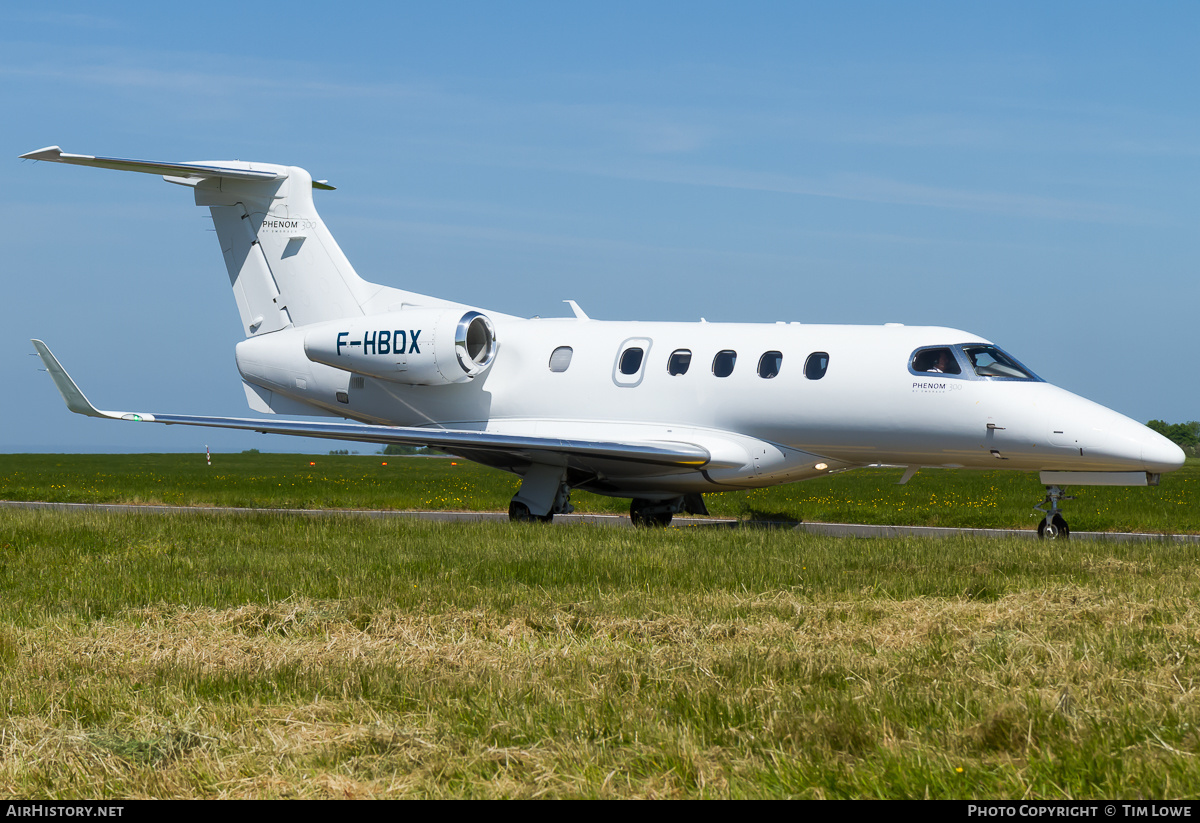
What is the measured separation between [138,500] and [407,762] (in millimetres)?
24488

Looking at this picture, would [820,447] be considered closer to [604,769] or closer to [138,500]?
[604,769]

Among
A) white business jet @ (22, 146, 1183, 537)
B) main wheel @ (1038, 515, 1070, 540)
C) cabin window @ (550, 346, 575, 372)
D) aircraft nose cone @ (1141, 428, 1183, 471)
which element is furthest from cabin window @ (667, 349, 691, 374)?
aircraft nose cone @ (1141, 428, 1183, 471)

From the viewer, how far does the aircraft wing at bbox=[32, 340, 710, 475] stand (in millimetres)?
16469

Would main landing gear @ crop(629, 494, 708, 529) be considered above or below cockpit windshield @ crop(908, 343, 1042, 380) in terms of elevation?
below

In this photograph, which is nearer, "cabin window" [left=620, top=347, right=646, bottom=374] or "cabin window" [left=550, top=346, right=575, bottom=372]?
"cabin window" [left=620, top=347, right=646, bottom=374]

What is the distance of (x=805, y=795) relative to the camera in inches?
168

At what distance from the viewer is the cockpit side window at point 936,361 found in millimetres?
15312

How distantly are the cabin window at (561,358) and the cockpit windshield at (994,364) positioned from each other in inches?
244

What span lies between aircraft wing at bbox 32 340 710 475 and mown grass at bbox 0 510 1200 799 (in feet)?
16.7

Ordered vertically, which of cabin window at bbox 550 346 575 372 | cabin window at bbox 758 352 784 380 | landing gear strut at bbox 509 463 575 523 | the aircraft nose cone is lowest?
landing gear strut at bbox 509 463 575 523

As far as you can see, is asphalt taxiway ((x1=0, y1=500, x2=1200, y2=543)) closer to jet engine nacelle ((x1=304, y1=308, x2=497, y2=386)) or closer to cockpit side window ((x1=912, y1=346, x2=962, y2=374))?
jet engine nacelle ((x1=304, y1=308, x2=497, y2=386))

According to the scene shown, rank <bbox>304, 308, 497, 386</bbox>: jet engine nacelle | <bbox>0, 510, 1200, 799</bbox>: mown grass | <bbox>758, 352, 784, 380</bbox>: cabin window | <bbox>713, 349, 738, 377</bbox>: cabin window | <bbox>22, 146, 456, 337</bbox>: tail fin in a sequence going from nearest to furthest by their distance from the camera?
<bbox>0, 510, 1200, 799</bbox>: mown grass < <bbox>758, 352, 784, 380</bbox>: cabin window < <bbox>713, 349, 738, 377</bbox>: cabin window < <bbox>304, 308, 497, 386</bbox>: jet engine nacelle < <bbox>22, 146, 456, 337</bbox>: tail fin

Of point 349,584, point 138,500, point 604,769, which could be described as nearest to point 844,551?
point 349,584

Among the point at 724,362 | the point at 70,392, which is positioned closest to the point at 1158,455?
the point at 724,362
